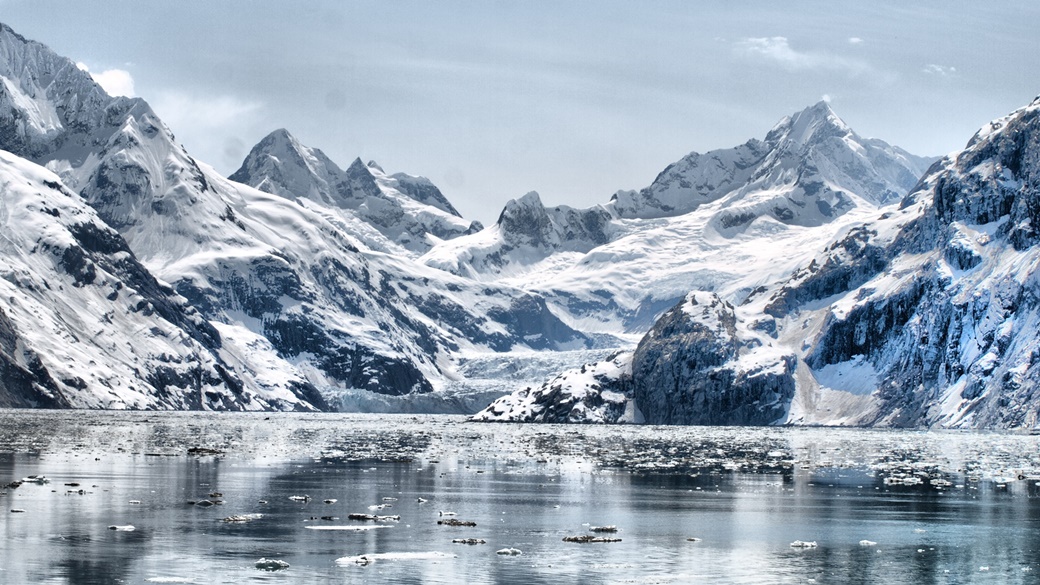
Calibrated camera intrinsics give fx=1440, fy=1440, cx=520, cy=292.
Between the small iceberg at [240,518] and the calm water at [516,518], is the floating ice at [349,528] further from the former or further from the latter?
A: the small iceberg at [240,518]

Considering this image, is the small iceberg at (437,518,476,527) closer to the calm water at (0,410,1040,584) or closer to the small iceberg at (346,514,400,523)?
the calm water at (0,410,1040,584)

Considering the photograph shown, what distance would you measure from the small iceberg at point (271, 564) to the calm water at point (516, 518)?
19.0 inches

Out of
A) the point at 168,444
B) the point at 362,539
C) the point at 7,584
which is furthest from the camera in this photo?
the point at 168,444

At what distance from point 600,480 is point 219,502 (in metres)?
37.1

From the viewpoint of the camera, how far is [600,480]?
11838 centimetres

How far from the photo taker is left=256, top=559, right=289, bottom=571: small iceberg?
207ft

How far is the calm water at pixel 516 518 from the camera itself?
63.6 m

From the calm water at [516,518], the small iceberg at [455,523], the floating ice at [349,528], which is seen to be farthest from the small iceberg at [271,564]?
the small iceberg at [455,523]

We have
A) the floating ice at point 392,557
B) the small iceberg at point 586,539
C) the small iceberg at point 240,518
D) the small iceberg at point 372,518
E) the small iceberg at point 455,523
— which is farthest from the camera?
the small iceberg at point 372,518

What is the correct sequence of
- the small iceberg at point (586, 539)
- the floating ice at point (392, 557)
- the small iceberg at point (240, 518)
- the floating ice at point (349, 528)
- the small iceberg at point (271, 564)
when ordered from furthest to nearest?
the small iceberg at point (240, 518) → the floating ice at point (349, 528) → the small iceberg at point (586, 539) → the floating ice at point (392, 557) → the small iceberg at point (271, 564)

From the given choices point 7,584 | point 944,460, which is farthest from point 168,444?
point 7,584

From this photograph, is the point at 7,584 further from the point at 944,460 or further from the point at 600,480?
the point at 944,460

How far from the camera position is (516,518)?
3371 inches

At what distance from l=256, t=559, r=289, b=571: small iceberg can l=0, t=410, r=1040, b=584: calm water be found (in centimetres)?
48
